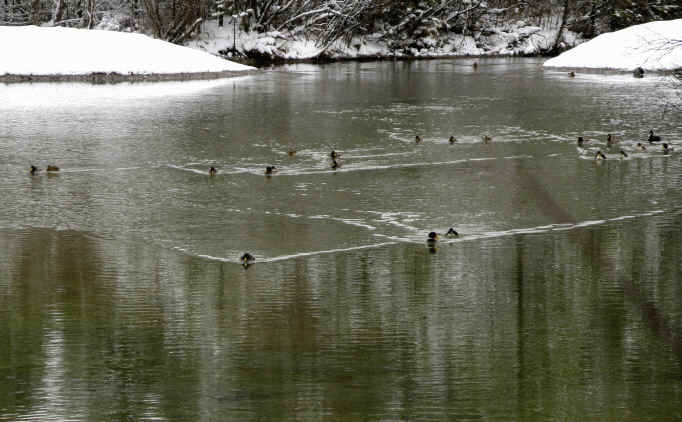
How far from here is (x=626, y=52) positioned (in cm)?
3262

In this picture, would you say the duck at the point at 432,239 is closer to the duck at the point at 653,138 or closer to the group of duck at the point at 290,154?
the group of duck at the point at 290,154

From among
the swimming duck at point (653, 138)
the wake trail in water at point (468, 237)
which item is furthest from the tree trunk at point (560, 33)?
the wake trail in water at point (468, 237)

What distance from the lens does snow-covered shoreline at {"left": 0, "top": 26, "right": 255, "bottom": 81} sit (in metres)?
29.5

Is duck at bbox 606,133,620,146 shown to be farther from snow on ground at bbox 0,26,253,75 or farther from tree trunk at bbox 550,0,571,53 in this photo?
tree trunk at bbox 550,0,571,53

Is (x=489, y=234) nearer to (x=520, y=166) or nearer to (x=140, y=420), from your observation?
(x=520, y=166)

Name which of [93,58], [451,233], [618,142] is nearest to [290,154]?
[618,142]

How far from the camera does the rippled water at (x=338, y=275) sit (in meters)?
6.41

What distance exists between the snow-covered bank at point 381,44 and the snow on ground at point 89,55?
34.5 ft

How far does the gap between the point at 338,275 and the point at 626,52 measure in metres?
26.1

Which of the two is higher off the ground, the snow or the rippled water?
the snow

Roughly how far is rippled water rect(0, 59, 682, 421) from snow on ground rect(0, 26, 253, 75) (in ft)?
39.0

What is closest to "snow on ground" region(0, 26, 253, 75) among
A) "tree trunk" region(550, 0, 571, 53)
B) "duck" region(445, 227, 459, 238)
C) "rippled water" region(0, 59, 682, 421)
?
"rippled water" region(0, 59, 682, 421)

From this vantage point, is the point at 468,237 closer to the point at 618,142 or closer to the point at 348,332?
the point at 348,332

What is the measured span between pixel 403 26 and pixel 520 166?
34034 millimetres
